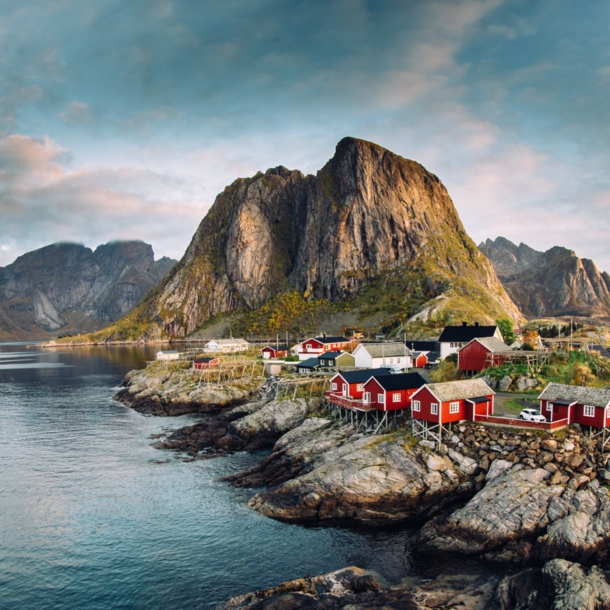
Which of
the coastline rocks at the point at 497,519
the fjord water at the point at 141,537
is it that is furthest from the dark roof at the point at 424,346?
the coastline rocks at the point at 497,519

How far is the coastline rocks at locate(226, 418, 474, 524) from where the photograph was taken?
39.0 metres

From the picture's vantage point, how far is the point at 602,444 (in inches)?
1528

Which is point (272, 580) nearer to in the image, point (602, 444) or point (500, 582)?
point (500, 582)

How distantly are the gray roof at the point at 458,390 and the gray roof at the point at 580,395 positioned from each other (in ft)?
18.5

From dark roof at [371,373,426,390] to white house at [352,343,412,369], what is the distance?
26.9m

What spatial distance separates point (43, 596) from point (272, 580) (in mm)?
14311

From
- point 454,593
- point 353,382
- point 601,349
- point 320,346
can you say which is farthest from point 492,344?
point 320,346

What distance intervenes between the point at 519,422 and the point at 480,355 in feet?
76.9

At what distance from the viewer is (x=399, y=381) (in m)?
53.2

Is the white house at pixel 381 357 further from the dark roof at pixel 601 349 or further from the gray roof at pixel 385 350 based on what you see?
the dark roof at pixel 601 349

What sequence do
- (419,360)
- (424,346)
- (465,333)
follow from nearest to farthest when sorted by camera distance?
(465,333) → (419,360) → (424,346)

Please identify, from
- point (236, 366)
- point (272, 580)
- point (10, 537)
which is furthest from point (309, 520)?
point (236, 366)

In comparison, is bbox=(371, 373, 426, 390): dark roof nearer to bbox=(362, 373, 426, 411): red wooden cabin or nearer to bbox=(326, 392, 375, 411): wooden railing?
bbox=(362, 373, 426, 411): red wooden cabin

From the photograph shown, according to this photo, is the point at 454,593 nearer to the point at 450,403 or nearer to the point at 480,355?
the point at 450,403
